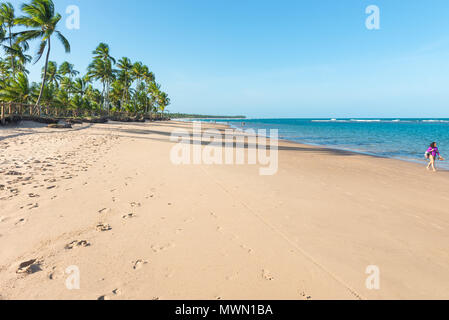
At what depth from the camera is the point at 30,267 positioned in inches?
89.0

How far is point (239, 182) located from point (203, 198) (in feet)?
5.97

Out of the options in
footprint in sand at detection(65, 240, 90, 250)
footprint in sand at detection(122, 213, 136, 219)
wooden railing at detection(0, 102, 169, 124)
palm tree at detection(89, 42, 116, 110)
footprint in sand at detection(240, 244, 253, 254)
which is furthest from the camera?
palm tree at detection(89, 42, 116, 110)

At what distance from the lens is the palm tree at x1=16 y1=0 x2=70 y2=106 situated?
837 inches

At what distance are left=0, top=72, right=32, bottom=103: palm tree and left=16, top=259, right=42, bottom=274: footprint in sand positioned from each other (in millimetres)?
27041

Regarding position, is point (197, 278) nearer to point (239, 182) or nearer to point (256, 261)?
point (256, 261)

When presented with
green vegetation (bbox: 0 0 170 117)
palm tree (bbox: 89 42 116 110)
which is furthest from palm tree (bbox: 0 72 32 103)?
palm tree (bbox: 89 42 116 110)

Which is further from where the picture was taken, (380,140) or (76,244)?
(380,140)

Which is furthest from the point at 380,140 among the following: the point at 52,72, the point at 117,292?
the point at 52,72

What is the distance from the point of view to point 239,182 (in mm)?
6348

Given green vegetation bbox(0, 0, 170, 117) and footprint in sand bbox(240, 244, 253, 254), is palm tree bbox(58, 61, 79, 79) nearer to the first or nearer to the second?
green vegetation bbox(0, 0, 170, 117)

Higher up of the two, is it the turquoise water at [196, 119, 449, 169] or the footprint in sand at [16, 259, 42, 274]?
the turquoise water at [196, 119, 449, 169]

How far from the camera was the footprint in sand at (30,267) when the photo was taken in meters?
2.20

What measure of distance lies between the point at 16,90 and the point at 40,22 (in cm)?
763

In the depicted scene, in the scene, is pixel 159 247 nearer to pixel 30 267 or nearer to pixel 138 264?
pixel 138 264
